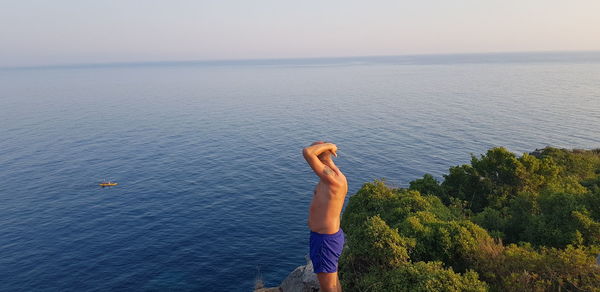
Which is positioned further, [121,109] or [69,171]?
[121,109]

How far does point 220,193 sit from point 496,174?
31690 mm

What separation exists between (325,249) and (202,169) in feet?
155

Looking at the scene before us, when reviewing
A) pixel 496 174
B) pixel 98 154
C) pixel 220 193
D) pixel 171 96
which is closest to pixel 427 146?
pixel 496 174

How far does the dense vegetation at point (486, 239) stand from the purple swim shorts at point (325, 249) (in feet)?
13.3

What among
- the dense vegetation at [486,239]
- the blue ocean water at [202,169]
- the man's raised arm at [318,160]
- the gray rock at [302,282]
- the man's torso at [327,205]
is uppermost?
the man's raised arm at [318,160]

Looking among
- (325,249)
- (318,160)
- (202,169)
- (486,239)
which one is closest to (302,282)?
(486,239)

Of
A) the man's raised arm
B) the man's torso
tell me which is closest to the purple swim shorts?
the man's torso

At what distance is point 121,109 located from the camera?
10062 cm

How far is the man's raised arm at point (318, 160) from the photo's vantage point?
7.80 metres

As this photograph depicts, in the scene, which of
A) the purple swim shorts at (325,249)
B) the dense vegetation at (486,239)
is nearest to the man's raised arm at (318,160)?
the purple swim shorts at (325,249)

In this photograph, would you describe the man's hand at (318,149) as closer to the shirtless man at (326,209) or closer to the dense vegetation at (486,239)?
the shirtless man at (326,209)

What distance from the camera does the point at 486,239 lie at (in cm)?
1538

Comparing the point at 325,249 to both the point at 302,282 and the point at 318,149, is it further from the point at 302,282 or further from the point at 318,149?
the point at 302,282

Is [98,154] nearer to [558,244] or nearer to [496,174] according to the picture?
[496,174]
